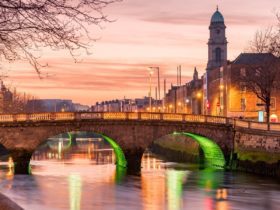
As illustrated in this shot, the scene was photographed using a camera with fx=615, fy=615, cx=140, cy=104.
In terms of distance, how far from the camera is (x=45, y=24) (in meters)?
13.6

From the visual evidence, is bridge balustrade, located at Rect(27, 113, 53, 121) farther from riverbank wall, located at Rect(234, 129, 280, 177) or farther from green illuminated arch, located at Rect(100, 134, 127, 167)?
riverbank wall, located at Rect(234, 129, 280, 177)

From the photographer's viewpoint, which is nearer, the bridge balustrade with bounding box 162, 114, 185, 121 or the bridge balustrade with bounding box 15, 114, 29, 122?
the bridge balustrade with bounding box 15, 114, 29, 122

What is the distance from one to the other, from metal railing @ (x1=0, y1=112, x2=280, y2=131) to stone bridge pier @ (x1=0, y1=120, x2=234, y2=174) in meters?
0.39

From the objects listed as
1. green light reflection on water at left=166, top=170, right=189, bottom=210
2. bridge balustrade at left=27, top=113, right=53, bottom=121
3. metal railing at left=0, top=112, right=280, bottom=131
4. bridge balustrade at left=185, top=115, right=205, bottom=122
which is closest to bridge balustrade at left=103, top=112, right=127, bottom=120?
metal railing at left=0, top=112, right=280, bottom=131

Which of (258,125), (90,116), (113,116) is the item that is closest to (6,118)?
(90,116)

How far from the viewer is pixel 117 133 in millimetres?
56000

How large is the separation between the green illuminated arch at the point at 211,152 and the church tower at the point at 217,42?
57433 millimetres

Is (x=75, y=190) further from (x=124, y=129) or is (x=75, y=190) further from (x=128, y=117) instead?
(x=128, y=117)

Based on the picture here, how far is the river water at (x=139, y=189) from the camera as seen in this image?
35.0 meters

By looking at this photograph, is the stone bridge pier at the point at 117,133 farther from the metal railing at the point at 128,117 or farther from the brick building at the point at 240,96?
the brick building at the point at 240,96

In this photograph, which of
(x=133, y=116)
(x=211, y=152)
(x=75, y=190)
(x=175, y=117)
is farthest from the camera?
(x=211, y=152)

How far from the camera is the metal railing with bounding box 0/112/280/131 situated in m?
53.4

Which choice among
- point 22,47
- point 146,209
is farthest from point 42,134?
point 22,47

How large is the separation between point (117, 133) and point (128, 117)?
1.89 metres
